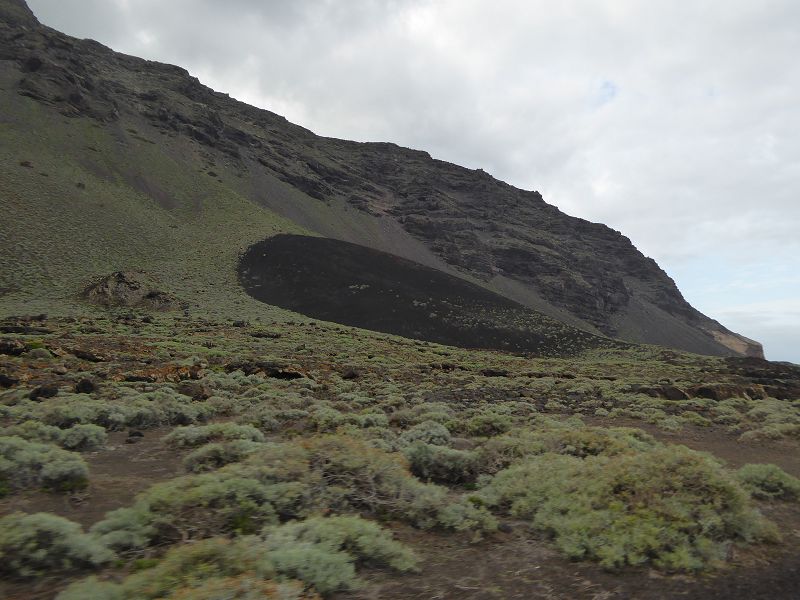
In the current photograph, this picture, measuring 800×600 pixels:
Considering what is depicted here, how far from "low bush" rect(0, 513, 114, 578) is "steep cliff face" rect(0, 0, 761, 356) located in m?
77.1

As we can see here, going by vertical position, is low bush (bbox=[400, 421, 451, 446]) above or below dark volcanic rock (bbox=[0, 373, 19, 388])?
above

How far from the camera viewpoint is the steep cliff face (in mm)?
85188

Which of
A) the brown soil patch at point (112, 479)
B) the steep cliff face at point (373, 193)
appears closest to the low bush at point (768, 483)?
the brown soil patch at point (112, 479)

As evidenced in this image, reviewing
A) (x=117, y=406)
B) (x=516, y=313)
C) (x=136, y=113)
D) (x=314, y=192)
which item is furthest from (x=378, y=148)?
(x=117, y=406)

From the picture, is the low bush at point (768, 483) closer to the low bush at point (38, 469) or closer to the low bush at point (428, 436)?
the low bush at point (428, 436)

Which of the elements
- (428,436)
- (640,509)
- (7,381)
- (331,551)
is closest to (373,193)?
(7,381)

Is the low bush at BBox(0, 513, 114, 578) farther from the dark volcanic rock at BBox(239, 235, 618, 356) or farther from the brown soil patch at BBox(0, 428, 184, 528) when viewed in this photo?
the dark volcanic rock at BBox(239, 235, 618, 356)

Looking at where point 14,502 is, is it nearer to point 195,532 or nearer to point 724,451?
point 195,532

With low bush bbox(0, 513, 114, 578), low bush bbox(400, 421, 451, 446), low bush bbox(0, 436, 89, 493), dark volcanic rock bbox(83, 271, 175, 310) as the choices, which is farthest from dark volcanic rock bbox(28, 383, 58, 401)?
dark volcanic rock bbox(83, 271, 175, 310)

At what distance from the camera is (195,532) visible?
17.7 feet

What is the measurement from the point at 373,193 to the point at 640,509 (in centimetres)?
12473

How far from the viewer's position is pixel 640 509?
20.6ft

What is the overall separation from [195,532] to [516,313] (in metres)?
69.3

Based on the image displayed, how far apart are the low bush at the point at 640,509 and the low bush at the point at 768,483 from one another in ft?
5.93
